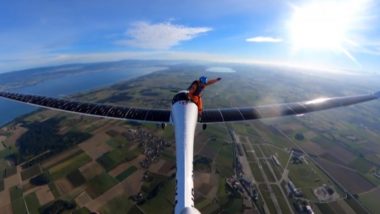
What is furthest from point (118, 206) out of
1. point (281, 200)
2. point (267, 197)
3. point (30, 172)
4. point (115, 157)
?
point (281, 200)

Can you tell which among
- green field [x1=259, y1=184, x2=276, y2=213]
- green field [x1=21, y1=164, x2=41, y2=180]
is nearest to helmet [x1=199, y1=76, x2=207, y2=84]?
green field [x1=259, y1=184, x2=276, y2=213]

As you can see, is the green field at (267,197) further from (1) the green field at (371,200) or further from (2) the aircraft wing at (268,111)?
(2) the aircraft wing at (268,111)

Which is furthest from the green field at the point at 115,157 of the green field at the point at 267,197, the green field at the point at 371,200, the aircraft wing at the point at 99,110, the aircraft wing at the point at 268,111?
the green field at the point at 371,200

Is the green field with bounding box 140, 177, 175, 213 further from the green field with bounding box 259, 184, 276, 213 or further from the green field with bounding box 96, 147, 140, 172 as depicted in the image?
the green field with bounding box 259, 184, 276, 213

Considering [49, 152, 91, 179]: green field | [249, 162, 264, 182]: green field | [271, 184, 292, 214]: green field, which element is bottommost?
[271, 184, 292, 214]: green field

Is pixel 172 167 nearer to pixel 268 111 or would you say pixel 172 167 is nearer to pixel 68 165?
pixel 68 165

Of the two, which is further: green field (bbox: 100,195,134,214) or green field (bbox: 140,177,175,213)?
green field (bbox: 140,177,175,213)

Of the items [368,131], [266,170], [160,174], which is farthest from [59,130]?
[368,131]
